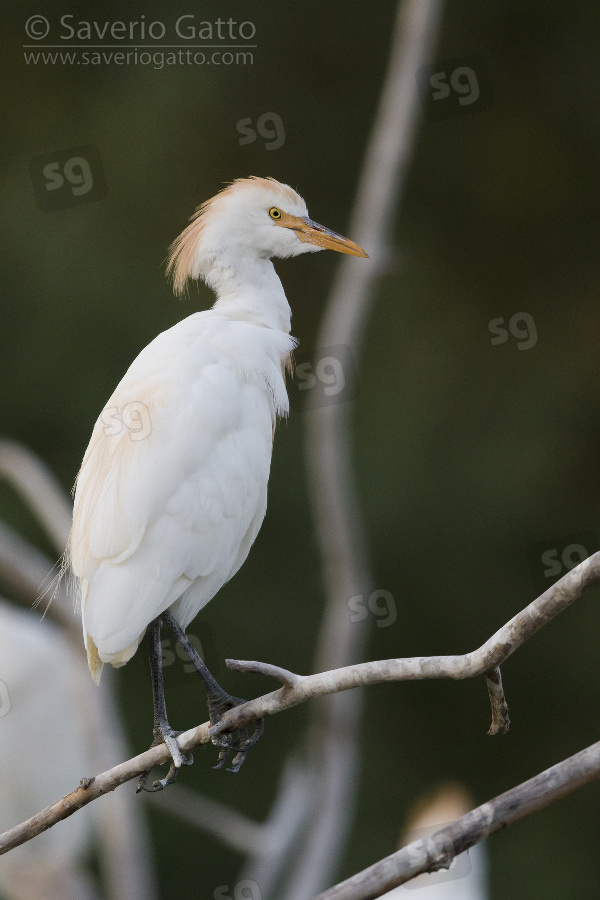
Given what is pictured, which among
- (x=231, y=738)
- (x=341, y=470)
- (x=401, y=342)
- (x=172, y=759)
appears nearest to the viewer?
(x=172, y=759)

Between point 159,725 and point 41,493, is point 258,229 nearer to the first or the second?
point 159,725

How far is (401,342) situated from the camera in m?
3.87

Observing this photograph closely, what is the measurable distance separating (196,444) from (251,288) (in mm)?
270

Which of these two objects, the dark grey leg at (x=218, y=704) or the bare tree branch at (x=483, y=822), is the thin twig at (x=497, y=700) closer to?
the bare tree branch at (x=483, y=822)

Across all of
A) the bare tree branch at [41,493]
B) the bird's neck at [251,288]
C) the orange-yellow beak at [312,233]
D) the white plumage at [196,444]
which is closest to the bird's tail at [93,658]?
the white plumage at [196,444]

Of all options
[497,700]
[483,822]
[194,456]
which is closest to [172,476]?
[194,456]

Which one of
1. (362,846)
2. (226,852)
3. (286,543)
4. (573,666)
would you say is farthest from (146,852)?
(573,666)

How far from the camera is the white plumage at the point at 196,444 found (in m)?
1.21

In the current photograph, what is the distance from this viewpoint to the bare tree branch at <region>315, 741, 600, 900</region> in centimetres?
78

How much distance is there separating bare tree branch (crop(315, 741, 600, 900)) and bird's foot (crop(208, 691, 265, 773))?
1.15 feet

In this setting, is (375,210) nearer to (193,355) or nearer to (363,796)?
(193,355)

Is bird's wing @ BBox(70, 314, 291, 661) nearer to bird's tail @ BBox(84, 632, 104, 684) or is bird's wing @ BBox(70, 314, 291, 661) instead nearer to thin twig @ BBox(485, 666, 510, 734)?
bird's tail @ BBox(84, 632, 104, 684)

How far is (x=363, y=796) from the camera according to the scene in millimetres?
3811

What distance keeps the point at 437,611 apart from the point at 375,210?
1636mm
